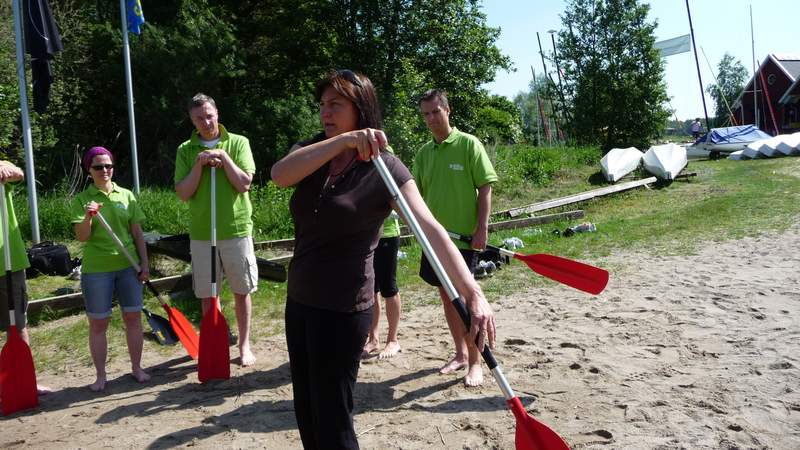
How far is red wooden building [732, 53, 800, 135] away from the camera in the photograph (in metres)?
33.7

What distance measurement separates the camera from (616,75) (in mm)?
24188

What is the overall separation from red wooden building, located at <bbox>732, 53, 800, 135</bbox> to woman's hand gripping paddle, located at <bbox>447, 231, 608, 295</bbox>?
3580cm

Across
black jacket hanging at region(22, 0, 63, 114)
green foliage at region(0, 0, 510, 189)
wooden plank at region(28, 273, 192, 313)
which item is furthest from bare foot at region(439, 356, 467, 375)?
green foliage at region(0, 0, 510, 189)

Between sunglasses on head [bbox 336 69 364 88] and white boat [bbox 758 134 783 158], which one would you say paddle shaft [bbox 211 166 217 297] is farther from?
white boat [bbox 758 134 783 158]

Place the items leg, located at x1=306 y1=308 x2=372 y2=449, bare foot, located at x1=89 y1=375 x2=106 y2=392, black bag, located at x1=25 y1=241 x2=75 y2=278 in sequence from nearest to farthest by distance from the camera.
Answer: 1. leg, located at x1=306 y1=308 x2=372 y2=449
2. bare foot, located at x1=89 y1=375 x2=106 y2=392
3. black bag, located at x1=25 y1=241 x2=75 y2=278

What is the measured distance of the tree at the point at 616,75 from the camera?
23703mm

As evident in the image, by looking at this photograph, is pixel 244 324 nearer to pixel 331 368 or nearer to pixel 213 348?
pixel 213 348

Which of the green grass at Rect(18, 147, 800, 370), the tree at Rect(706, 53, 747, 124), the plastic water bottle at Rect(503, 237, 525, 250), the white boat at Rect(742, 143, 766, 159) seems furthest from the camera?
the tree at Rect(706, 53, 747, 124)

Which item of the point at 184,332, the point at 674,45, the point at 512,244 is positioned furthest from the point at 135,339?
the point at 674,45

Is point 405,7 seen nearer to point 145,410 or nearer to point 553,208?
point 553,208

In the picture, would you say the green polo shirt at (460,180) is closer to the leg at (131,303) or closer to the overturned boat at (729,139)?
the leg at (131,303)

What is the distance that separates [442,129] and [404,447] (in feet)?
7.19

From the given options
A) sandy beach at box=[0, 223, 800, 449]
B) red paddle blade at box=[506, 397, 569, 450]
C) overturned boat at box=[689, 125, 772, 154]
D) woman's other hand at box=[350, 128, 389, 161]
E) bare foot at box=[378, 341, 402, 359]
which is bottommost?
sandy beach at box=[0, 223, 800, 449]

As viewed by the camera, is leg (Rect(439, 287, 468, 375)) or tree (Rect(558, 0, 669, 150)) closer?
leg (Rect(439, 287, 468, 375))
